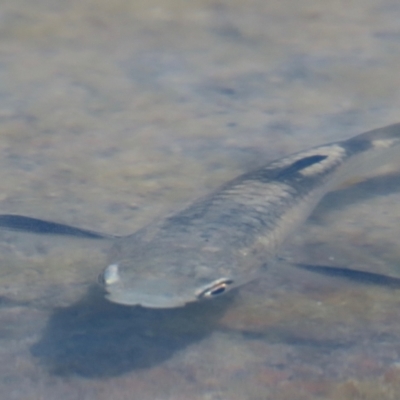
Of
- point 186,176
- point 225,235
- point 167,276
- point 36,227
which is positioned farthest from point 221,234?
point 186,176

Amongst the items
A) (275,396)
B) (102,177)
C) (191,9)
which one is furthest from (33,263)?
(191,9)

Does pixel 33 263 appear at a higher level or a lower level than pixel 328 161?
lower

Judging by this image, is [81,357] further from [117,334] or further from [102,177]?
[102,177]

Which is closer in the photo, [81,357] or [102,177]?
[81,357]

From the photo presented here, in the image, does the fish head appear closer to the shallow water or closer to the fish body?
the fish body

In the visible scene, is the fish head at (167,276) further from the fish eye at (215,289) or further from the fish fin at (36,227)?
the fish fin at (36,227)

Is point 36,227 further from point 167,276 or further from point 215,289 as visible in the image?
point 215,289

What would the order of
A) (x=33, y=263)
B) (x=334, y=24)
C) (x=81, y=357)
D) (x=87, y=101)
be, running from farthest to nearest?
1. (x=334, y=24)
2. (x=87, y=101)
3. (x=33, y=263)
4. (x=81, y=357)

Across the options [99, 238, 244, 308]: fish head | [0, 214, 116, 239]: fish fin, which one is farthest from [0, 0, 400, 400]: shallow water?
[99, 238, 244, 308]: fish head
